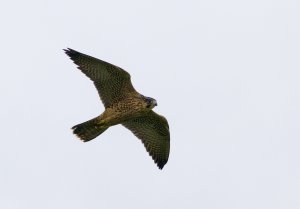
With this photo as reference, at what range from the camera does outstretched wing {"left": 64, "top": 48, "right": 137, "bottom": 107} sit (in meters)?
20.4

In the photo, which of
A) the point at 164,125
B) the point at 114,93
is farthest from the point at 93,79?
the point at 164,125

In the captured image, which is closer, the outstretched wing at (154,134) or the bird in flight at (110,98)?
the bird in flight at (110,98)

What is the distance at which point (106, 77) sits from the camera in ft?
68.1

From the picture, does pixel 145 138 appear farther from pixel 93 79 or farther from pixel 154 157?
pixel 93 79

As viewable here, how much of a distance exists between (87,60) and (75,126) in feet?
5.73

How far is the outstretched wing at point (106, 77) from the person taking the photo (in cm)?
2044

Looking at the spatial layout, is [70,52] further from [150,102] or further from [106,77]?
[150,102]

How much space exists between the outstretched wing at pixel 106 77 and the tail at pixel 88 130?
21.2 inches

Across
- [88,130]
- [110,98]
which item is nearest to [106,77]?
[110,98]

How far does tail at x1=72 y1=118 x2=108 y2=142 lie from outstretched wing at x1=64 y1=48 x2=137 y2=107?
0.54 meters

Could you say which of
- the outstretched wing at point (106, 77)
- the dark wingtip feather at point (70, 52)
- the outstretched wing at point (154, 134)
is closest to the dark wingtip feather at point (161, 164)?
the outstretched wing at point (154, 134)

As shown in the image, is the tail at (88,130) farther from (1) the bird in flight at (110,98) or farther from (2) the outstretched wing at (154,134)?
(2) the outstretched wing at (154,134)

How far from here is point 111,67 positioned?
2044 cm

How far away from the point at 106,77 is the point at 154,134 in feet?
7.97
